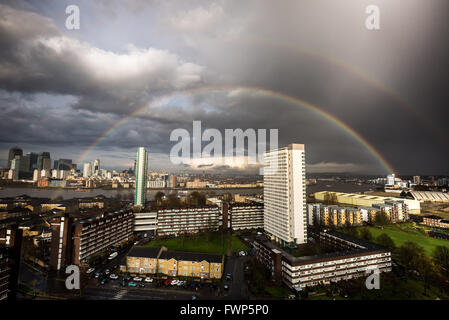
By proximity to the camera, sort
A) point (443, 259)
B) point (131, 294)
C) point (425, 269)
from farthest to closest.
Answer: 1. point (443, 259)
2. point (425, 269)
3. point (131, 294)

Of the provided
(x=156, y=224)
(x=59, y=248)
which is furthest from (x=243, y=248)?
(x=59, y=248)

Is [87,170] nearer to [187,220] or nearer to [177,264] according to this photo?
[187,220]

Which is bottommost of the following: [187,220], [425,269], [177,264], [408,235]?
[408,235]

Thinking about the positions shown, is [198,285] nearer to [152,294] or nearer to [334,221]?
[152,294]

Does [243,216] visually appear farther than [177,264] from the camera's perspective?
Yes

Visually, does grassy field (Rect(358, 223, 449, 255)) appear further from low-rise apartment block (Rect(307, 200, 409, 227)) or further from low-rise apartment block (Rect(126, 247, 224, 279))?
low-rise apartment block (Rect(126, 247, 224, 279))

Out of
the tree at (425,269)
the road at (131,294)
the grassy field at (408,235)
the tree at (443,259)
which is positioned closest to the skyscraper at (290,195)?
the tree at (425,269)

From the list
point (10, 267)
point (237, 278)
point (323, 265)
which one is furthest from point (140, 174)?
point (323, 265)
